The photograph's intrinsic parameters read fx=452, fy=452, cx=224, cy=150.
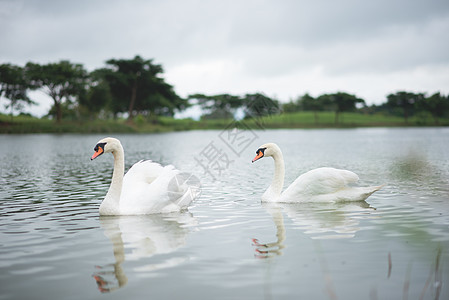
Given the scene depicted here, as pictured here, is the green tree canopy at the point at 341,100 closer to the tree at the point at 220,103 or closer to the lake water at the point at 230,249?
the tree at the point at 220,103

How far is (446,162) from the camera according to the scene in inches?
750

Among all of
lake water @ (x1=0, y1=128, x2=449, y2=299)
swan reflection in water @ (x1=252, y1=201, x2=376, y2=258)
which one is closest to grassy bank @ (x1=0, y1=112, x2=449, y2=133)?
swan reflection in water @ (x1=252, y1=201, x2=376, y2=258)

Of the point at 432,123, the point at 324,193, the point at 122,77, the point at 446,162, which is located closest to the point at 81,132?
the point at 122,77

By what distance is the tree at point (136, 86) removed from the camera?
265ft

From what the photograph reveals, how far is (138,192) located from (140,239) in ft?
7.39

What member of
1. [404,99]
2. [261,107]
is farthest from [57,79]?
[404,99]

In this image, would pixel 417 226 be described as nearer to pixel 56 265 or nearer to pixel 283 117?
pixel 56 265

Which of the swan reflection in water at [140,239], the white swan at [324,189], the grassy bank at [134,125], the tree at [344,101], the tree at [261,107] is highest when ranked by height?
the tree at [344,101]

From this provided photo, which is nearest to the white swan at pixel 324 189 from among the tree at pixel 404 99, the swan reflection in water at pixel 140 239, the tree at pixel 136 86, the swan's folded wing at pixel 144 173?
the swan's folded wing at pixel 144 173

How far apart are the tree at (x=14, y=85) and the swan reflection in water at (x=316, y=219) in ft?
233

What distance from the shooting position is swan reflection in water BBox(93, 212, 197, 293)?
520 cm

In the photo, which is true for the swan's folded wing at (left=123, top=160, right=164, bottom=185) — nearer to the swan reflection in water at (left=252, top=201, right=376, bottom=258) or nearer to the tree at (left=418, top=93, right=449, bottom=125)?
the swan reflection in water at (left=252, top=201, right=376, bottom=258)

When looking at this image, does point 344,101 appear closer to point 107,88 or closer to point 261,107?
point 107,88

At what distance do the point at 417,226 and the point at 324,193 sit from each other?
259 centimetres
